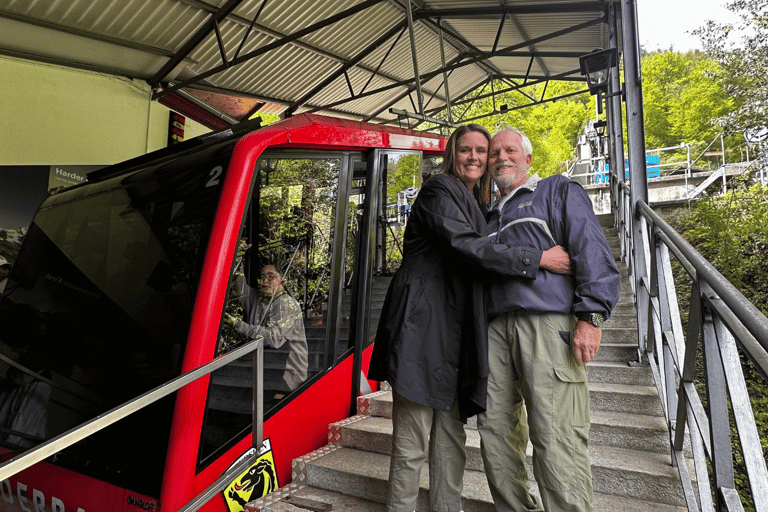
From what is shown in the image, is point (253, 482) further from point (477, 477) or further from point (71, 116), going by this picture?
point (71, 116)

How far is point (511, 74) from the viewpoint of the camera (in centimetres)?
1459

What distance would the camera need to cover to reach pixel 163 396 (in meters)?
2.02

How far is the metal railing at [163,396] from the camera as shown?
1.46 metres

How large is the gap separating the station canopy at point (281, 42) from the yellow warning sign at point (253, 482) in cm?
644

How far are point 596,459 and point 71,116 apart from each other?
341 inches

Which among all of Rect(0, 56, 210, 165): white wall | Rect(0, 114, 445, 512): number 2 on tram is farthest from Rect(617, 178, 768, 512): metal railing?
Rect(0, 56, 210, 165): white wall

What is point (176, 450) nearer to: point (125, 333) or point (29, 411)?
point (125, 333)

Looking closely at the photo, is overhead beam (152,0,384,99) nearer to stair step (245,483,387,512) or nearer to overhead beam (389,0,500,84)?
overhead beam (389,0,500,84)

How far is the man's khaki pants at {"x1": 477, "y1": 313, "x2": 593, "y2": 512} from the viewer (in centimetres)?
192

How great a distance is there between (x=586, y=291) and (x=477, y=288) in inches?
18.1

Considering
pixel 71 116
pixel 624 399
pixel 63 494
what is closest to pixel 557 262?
pixel 624 399

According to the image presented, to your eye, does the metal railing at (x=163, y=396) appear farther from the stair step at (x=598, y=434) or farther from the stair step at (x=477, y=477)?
the stair step at (x=598, y=434)

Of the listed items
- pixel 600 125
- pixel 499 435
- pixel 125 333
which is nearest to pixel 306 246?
pixel 125 333

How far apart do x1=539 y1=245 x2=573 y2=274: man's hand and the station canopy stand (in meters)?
6.24
